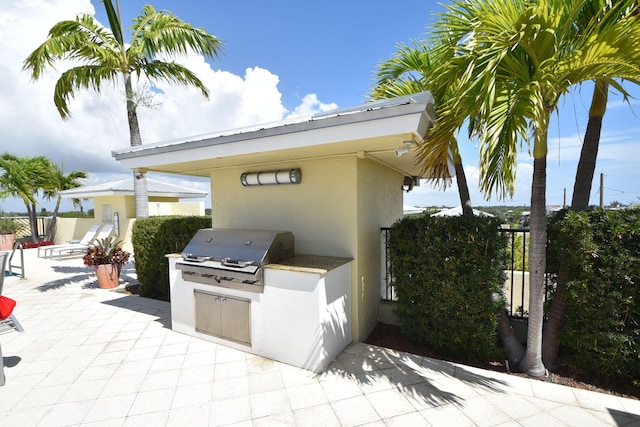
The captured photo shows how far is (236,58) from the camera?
1062 cm

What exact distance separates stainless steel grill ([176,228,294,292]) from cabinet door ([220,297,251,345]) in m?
0.33

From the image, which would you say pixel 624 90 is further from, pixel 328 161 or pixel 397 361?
pixel 397 361

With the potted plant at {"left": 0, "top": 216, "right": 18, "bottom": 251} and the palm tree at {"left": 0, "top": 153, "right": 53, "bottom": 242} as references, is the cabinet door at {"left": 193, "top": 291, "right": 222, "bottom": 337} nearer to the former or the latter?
the potted plant at {"left": 0, "top": 216, "right": 18, "bottom": 251}

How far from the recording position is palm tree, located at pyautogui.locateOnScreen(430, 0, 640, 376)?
2709mm

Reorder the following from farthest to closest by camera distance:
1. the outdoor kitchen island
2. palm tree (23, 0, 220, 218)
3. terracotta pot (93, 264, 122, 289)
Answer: terracotta pot (93, 264, 122, 289) < palm tree (23, 0, 220, 218) < the outdoor kitchen island

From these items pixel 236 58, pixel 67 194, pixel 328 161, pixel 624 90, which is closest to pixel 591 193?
pixel 624 90

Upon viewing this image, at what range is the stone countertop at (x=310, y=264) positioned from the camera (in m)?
4.10

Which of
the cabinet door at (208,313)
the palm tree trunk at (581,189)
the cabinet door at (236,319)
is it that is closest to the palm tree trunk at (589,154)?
the palm tree trunk at (581,189)

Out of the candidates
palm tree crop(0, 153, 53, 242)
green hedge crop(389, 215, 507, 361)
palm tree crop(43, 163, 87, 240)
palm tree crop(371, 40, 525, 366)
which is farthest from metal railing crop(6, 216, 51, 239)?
green hedge crop(389, 215, 507, 361)

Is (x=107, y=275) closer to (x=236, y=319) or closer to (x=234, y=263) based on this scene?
(x=236, y=319)

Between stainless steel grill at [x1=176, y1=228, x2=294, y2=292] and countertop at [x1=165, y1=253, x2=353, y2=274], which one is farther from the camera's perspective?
stainless steel grill at [x1=176, y1=228, x2=294, y2=292]

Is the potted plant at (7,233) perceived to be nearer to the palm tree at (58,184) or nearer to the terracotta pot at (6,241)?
the terracotta pot at (6,241)

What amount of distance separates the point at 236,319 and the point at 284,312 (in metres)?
1.10

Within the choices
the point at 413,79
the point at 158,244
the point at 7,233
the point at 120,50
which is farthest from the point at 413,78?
the point at 7,233
